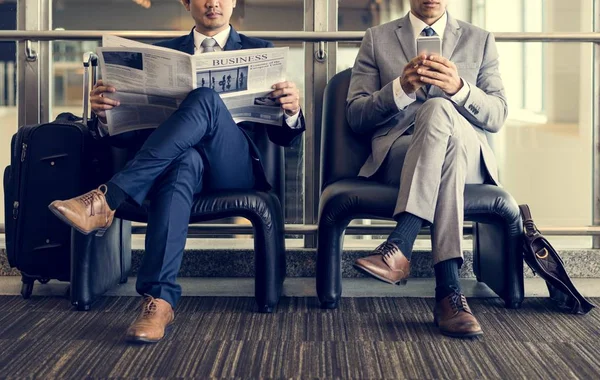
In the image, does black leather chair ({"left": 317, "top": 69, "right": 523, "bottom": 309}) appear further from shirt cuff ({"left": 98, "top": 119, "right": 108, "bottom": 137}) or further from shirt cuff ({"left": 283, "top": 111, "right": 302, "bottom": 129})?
shirt cuff ({"left": 98, "top": 119, "right": 108, "bottom": 137})

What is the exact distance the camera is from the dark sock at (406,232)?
2178 millimetres

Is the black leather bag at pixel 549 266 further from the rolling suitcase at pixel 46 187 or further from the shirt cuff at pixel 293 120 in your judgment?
the rolling suitcase at pixel 46 187

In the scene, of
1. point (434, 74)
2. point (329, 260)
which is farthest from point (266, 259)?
point (434, 74)

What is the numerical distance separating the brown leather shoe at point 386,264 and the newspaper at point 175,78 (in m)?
0.66

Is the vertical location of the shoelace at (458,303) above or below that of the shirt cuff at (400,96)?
below

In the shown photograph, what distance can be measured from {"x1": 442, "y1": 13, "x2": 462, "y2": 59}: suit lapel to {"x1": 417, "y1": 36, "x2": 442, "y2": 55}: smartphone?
1.12 feet

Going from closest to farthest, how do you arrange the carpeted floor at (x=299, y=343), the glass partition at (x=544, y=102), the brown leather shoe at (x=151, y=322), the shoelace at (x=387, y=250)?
the carpeted floor at (x=299, y=343)
the brown leather shoe at (x=151, y=322)
the shoelace at (x=387, y=250)
the glass partition at (x=544, y=102)

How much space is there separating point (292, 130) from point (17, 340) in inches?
45.1

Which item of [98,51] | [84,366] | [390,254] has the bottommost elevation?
[84,366]

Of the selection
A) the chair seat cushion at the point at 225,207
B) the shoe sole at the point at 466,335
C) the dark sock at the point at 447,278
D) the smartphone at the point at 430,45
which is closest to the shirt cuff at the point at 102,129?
the chair seat cushion at the point at 225,207

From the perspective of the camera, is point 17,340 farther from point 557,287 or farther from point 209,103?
point 557,287

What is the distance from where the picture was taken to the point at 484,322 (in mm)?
2301

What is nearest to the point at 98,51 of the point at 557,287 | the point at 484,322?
the point at 484,322

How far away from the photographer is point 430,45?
2326 mm
